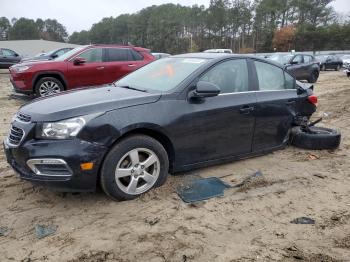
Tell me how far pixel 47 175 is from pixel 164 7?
343 ft

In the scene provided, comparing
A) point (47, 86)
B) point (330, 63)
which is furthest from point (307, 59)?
point (47, 86)


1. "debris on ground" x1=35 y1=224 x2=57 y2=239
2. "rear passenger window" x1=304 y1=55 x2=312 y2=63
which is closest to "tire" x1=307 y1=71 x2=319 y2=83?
"rear passenger window" x1=304 y1=55 x2=312 y2=63

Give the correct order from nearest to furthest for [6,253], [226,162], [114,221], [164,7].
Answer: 1. [6,253]
2. [114,221]
3. [226,162]
4. [164,7]

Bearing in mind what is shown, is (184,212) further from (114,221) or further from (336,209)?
(336,209)

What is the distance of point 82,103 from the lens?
411cm

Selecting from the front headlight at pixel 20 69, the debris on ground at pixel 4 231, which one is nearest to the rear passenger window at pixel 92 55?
the front headlight at pixel 20 69

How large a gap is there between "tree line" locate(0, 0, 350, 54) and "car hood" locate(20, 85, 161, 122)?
63208 mm

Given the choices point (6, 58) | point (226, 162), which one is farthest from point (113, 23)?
point (226, 162)

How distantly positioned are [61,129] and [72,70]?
712 centimetres

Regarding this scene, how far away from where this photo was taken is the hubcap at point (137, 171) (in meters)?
4.06

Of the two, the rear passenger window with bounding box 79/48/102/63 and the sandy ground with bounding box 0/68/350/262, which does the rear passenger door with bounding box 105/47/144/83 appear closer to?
the rear passenger window with bounding box 79/48/102/63

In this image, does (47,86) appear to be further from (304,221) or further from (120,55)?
(304,221)

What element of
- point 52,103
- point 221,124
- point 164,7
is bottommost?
point 221,124

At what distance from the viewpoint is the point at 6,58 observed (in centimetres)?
2481
